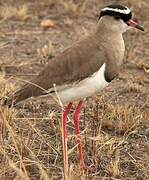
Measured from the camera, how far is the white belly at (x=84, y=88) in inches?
148

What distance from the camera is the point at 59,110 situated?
4.90m

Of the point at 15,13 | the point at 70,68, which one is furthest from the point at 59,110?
the point at 15,13

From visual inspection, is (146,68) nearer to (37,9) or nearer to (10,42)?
(10,42)

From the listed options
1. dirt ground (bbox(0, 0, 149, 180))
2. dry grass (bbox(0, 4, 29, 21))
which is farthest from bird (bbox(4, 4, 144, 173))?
dry grass (bbox(0, 4, 29, 21))

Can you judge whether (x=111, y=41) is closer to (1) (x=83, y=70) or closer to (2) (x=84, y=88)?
(1) (x=83, y=70)

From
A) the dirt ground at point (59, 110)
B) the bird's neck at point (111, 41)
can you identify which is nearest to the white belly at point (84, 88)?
the bird's neck at point (111, 41)

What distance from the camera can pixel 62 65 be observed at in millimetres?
3904

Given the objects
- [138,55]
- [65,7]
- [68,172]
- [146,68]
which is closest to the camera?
[68,172]

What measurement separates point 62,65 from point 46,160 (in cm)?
69

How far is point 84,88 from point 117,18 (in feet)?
2.09

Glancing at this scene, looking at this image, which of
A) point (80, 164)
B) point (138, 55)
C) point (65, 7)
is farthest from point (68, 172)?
point (65, 7)

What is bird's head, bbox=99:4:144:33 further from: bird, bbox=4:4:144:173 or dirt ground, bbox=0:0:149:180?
dirt ground, bbox=0:0:149:180

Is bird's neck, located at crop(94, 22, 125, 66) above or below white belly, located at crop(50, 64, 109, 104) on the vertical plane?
above

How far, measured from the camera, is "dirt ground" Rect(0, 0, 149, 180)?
3904mm
